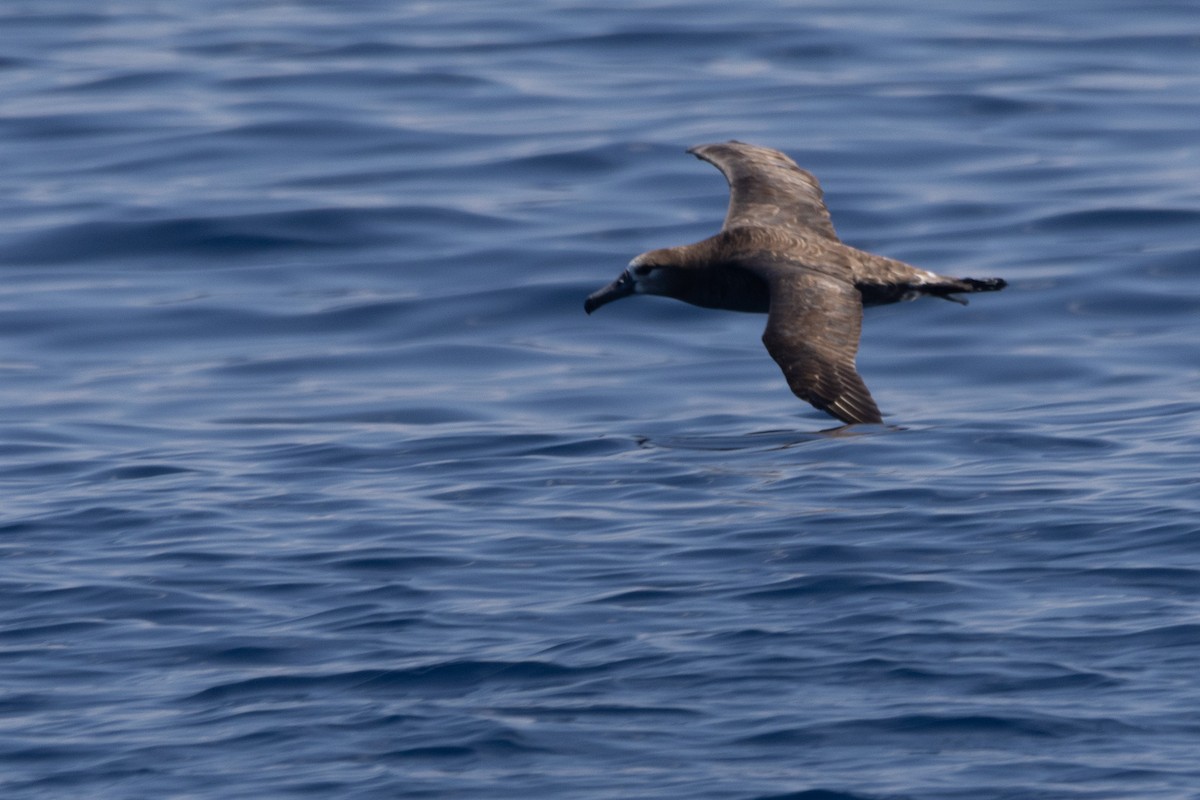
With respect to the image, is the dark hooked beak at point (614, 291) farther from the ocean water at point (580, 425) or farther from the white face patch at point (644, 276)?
the ocean water at point (580, 425)

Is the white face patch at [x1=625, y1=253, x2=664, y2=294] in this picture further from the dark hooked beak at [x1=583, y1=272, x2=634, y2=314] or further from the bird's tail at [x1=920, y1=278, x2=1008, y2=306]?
the bird's tail at [x1=920, y1=278, x2=1008, y2=306]

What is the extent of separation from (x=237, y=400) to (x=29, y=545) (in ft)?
10.6

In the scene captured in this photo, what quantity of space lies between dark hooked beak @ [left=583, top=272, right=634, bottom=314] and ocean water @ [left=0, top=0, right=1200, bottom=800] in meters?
0.79

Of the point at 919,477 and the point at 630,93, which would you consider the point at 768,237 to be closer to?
the point at 919,477

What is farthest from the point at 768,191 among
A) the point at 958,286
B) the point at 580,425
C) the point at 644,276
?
the point at 580,425

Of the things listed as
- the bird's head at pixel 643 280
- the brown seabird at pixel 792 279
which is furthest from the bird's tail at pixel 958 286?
the bird's head at pixel 643 280

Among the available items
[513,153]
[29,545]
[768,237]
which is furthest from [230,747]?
[513,153]

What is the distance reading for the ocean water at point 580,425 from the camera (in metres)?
8.98

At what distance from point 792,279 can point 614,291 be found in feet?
5.39

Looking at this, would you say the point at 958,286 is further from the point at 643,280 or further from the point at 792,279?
the point at 643,280

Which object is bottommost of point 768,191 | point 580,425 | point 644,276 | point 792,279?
point 580,425

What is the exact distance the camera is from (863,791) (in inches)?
325

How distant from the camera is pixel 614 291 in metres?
14.0

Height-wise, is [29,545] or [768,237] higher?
[768,237]
